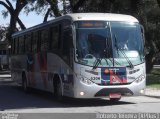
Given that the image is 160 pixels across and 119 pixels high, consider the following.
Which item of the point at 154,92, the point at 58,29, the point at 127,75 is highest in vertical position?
the point at 58,29

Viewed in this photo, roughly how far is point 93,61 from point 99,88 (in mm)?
926

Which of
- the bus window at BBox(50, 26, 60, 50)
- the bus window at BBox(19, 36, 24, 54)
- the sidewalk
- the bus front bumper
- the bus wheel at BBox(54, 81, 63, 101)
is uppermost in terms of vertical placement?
the bus window at BBox(50, 26, 60, 50)

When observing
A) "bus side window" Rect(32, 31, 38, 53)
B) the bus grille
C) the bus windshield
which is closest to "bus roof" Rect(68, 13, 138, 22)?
the bus windshield

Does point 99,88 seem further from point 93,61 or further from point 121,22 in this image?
point 121,22

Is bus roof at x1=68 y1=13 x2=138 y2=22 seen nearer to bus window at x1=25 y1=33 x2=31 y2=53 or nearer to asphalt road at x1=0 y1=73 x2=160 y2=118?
asphalt road at x1=0 y1=73 x2=160 y2=118

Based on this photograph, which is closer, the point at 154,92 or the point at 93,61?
the point at 93,61

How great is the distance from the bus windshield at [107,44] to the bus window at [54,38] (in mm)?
1896

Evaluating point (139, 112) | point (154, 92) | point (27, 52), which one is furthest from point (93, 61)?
point (27, 52)

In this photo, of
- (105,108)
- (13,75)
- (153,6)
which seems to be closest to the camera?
(105,108)

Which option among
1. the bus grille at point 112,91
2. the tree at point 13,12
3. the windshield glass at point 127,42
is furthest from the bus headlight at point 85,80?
the tree at point 13,12

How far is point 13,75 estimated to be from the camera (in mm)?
27234

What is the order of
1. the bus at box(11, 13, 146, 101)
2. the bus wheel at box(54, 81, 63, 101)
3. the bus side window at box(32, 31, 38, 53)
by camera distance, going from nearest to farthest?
the bus at box(11, 13, 146, 101), the bus wheel at box(54, 81, 63, 101), the bus side window at box(32, 31, 38, 53)

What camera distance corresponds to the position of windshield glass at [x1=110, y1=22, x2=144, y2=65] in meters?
16.1

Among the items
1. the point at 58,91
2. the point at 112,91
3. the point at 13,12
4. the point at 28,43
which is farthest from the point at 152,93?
the point at 13,12
